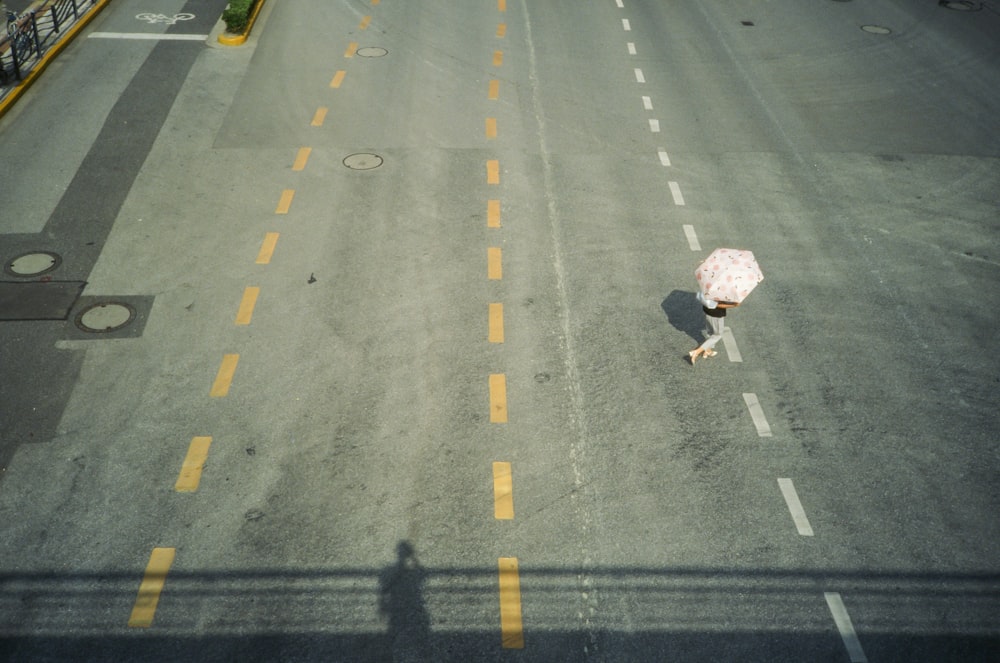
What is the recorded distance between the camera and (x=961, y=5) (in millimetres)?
25766

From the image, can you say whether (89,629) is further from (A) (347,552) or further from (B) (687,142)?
(B) (687,142)

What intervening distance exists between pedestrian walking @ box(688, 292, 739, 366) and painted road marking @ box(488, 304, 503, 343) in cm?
261

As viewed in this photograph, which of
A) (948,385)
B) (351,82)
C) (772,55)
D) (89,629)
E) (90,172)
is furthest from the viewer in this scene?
(772,55)

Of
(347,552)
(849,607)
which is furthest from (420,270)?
(849,607)

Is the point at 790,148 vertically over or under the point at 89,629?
over

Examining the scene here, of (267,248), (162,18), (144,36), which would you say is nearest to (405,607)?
(267,248)

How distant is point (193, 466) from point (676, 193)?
9592mm

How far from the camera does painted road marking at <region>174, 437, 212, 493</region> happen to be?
30.4 ft

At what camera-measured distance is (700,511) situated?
9.17 metres

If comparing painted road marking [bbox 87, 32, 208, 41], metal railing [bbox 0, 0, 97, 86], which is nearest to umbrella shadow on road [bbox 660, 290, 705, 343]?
painted road marking [bbox 87, 32, 208, 41]

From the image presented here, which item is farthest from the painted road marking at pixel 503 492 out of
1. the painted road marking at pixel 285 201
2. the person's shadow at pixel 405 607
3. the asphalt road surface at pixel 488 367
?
the painted road marking at pixel 285 201

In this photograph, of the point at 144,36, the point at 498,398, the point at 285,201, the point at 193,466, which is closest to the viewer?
the point at 193,466

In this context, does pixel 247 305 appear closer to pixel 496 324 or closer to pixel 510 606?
pixel 496 324

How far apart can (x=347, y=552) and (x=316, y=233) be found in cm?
653
